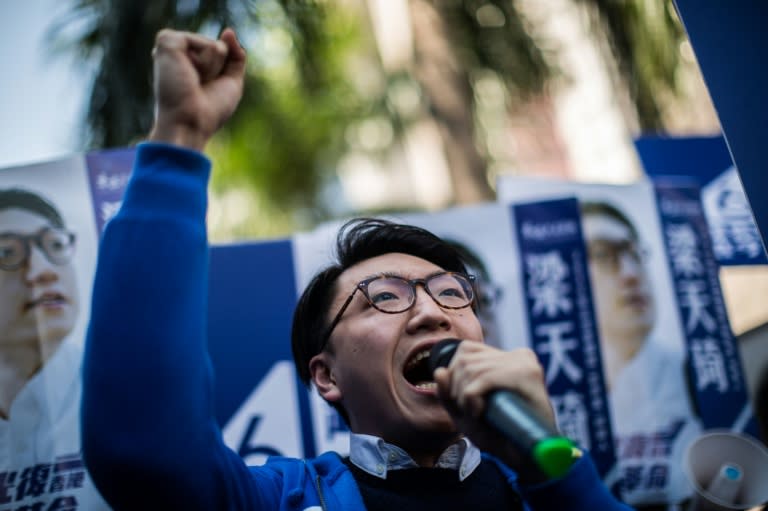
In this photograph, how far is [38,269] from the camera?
2.29m

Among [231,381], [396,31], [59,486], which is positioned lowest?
[59,486]

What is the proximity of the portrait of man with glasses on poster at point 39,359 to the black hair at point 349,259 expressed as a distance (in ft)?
2.45

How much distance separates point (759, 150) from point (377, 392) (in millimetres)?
984

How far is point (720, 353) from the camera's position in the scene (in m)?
3.07

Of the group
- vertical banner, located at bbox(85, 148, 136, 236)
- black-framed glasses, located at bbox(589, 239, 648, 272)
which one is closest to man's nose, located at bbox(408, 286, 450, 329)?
vertical banner, located at bbox(85, 148, 136, 236)

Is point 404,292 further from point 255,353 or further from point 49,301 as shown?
point 49,301

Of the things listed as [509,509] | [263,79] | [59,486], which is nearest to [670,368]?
[509,509]

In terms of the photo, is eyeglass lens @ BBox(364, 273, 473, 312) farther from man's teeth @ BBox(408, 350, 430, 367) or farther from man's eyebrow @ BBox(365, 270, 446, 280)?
man's teeth @ BBox(408, 350, 430, 367)

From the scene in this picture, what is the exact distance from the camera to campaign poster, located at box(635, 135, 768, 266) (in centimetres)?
318

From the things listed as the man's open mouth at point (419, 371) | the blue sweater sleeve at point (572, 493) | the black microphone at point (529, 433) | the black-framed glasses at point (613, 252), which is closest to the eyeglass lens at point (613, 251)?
the black-framed glasses at point (613, 252)

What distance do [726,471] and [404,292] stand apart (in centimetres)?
152

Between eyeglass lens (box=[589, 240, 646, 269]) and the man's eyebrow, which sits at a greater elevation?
eyeglass lens (box=[589, 240, 646, 269])

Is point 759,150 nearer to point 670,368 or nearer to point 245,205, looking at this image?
point 670,368

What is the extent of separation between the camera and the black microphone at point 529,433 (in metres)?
1.04
